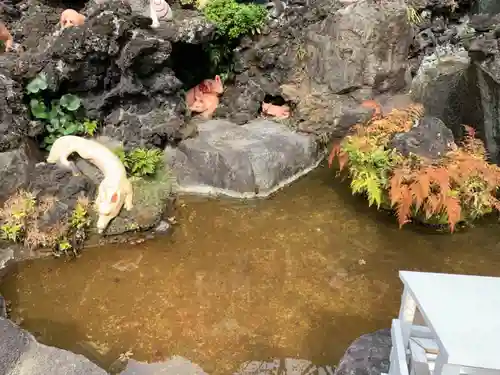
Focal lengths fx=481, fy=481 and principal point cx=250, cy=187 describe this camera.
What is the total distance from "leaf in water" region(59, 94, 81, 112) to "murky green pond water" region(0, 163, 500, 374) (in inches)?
89.7

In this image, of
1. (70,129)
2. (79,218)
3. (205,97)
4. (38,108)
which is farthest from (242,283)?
(205,97)

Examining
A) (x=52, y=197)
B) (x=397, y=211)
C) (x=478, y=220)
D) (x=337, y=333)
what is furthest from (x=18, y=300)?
(x=478, y=220)

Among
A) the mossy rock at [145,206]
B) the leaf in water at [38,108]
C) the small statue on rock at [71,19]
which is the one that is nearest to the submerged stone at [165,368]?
the mossy rock at [145,206]

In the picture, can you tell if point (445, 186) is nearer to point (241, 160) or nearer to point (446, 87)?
point (446, 87)

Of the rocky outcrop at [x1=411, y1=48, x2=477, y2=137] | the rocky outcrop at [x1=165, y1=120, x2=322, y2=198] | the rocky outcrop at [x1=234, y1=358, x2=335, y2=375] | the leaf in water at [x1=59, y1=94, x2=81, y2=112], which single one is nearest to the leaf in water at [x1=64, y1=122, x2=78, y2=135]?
the leaf in water at [x1=59, y1=94, x2=81, y2=112]

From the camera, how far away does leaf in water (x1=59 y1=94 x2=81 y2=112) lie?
23.5 feet

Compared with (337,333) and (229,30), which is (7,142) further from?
(337,333)

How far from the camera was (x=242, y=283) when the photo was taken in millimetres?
5453

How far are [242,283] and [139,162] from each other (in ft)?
8.50

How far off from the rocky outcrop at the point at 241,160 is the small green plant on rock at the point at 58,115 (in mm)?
1369

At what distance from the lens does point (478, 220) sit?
645 cm

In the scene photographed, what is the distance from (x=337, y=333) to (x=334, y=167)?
356 centimetres

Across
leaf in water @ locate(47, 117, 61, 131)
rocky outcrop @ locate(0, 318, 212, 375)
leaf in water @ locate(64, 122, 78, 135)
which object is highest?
leaf in water @ locate(47, 117, 61, 131)

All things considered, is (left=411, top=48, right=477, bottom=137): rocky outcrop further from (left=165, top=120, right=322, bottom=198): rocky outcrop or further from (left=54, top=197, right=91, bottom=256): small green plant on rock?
(left=54, top=197, right=91, bottom=256): small green plant on rock
